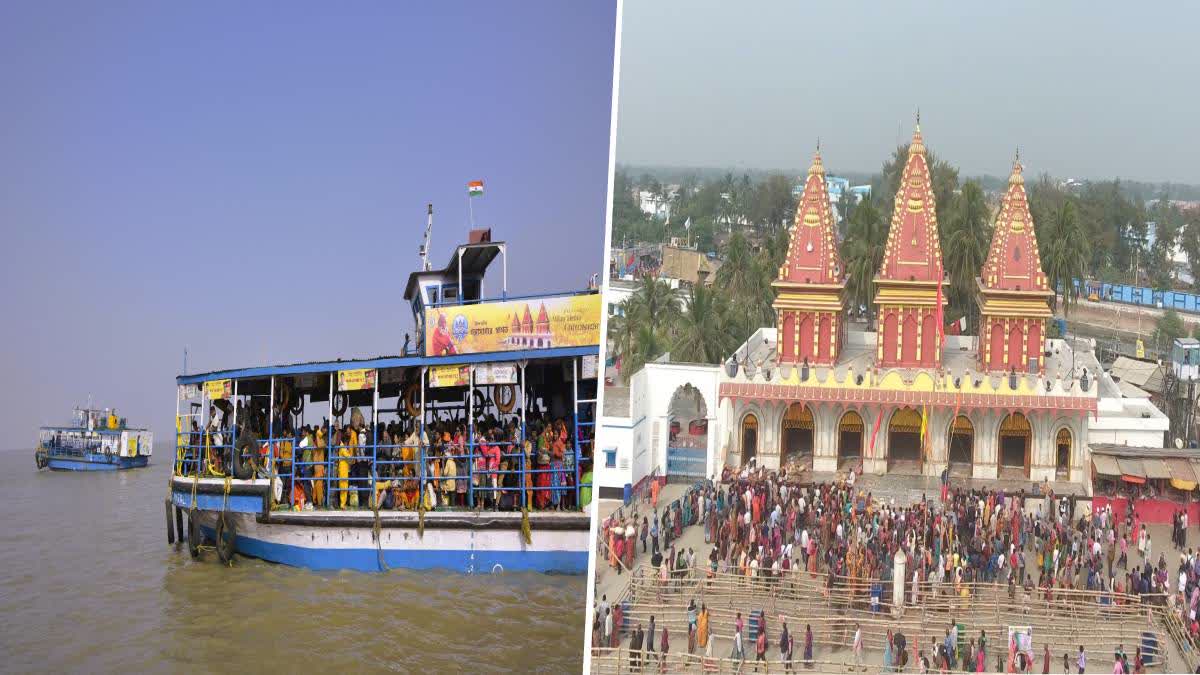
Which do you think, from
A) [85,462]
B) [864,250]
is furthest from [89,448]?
[864,250]

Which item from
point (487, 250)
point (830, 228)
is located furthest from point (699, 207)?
point (487, 250)

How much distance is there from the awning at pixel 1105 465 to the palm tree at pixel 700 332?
2759mm

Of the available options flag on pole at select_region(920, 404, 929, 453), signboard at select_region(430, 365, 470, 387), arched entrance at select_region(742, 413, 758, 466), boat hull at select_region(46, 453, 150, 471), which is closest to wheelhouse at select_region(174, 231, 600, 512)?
signboard at select_region(430, 365, 470, 387)

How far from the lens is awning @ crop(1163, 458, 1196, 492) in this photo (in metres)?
8.83

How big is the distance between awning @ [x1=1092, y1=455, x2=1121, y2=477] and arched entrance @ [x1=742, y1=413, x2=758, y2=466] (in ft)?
7.91

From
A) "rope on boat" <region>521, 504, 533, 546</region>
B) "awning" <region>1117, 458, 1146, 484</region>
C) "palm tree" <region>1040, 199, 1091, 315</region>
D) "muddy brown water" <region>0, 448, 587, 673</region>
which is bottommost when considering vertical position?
"muddy brown water" <region>0, 448, 587, 673</region>

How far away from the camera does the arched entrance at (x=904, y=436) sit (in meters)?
9.82

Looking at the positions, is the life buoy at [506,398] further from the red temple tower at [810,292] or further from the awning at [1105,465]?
the awning at [1105,465]

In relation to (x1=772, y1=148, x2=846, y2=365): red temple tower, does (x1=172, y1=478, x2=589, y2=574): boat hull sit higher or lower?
lower

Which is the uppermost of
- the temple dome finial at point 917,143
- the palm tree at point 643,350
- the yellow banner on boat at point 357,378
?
the temple dome finial at point 917,143

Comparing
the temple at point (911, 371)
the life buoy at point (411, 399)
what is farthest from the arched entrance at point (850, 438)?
the life buoy at point (411, 399)

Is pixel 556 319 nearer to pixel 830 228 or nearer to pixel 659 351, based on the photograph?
Answer: pixel 659 351

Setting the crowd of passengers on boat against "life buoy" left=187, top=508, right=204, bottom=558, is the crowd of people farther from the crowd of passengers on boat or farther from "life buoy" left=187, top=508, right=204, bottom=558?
"life buoy" left=187, top=508, right=204, bottom=558

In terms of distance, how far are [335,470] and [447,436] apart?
98 cm
